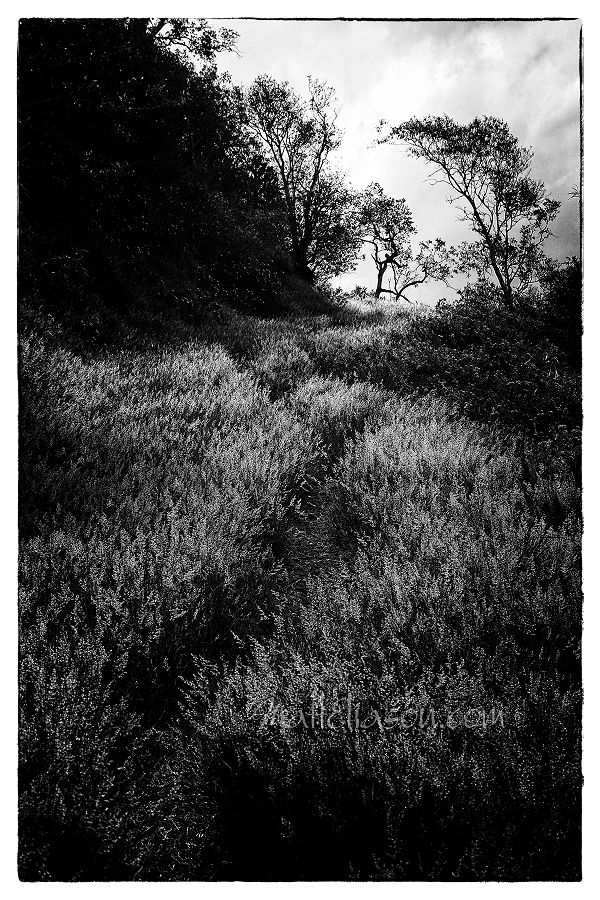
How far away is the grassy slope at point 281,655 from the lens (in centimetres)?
109

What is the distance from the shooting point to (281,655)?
5.37ft

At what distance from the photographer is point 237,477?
8.45 ft

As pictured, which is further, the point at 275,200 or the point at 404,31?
the point at 275,200

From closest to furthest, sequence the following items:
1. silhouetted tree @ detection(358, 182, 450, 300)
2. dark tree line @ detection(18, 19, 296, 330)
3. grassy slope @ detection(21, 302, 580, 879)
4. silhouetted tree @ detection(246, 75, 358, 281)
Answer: grassy slope @ detection(21, 302, 580, 879)
dark tree line @ detection(18, 19, 296, 330)
silhouetted tree @ detection(246, 75, 358, 281)
silhouetted tree @ detection(358, 182, 450, 300)

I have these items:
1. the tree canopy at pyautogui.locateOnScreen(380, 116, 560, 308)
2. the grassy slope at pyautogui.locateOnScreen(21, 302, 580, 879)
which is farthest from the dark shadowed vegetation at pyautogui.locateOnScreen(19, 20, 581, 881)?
the tree canopy at pyautogui.locateOnScreen(380, 116, 560, 308)

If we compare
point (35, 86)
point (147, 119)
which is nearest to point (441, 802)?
point (35, 86)

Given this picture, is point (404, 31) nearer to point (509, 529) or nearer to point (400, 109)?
point (400, 109)

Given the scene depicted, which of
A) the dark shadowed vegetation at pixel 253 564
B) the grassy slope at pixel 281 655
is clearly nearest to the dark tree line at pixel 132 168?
the dark shadowed vegetation at pixel 253 564

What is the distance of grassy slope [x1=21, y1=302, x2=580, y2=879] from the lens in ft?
3.57

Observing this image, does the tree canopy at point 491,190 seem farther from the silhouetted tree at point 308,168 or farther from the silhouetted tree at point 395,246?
the silhouetted tree at point 308,168

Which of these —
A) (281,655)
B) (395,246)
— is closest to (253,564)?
(281,655)

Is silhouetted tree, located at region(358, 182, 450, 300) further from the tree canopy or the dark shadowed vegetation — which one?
the dark shadowed vegetation

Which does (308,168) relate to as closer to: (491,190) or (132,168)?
(491,190)

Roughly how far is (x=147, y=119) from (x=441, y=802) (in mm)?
4492
